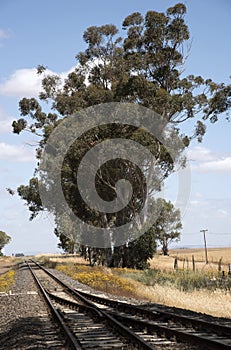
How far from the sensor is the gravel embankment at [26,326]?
10.2 metres

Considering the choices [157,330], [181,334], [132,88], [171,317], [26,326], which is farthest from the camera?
[132,88]

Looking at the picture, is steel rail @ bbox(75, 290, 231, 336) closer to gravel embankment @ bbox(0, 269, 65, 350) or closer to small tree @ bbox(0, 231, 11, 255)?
gravel embankment @ bbox(0, 269, 65, 350)

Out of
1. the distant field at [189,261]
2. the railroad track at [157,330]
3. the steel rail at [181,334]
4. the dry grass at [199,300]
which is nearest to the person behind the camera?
the steel rail at [181,334]

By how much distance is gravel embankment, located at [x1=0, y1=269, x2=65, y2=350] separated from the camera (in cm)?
1017

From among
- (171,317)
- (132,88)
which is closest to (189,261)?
(132,88)

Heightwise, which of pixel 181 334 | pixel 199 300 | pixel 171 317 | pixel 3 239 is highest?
pixel 3 239

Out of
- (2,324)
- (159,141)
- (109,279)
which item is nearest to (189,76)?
(159,141)

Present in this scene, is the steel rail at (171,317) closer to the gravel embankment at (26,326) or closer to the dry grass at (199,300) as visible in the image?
the gravel embankment at (26,326)

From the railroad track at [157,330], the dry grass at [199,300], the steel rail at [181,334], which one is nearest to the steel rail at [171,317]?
the railroad track at [157,330]

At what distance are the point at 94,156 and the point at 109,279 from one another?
17.7 meters

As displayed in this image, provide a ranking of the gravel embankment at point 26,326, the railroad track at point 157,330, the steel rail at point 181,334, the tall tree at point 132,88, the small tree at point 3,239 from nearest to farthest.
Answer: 1. the steel rail at point 181,334
2. the railroad track at point 157,330
3. the gravel embankment at point 26,326
4. the tall tree at point 132,88
5. the small tree at point 3,239

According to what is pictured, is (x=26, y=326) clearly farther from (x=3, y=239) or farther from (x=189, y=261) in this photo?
(x=3, y=239)

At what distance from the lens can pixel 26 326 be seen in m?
12.5

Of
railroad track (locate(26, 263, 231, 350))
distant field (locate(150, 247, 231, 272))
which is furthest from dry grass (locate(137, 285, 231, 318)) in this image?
distant field (locate(150, 247, 231, 272))
